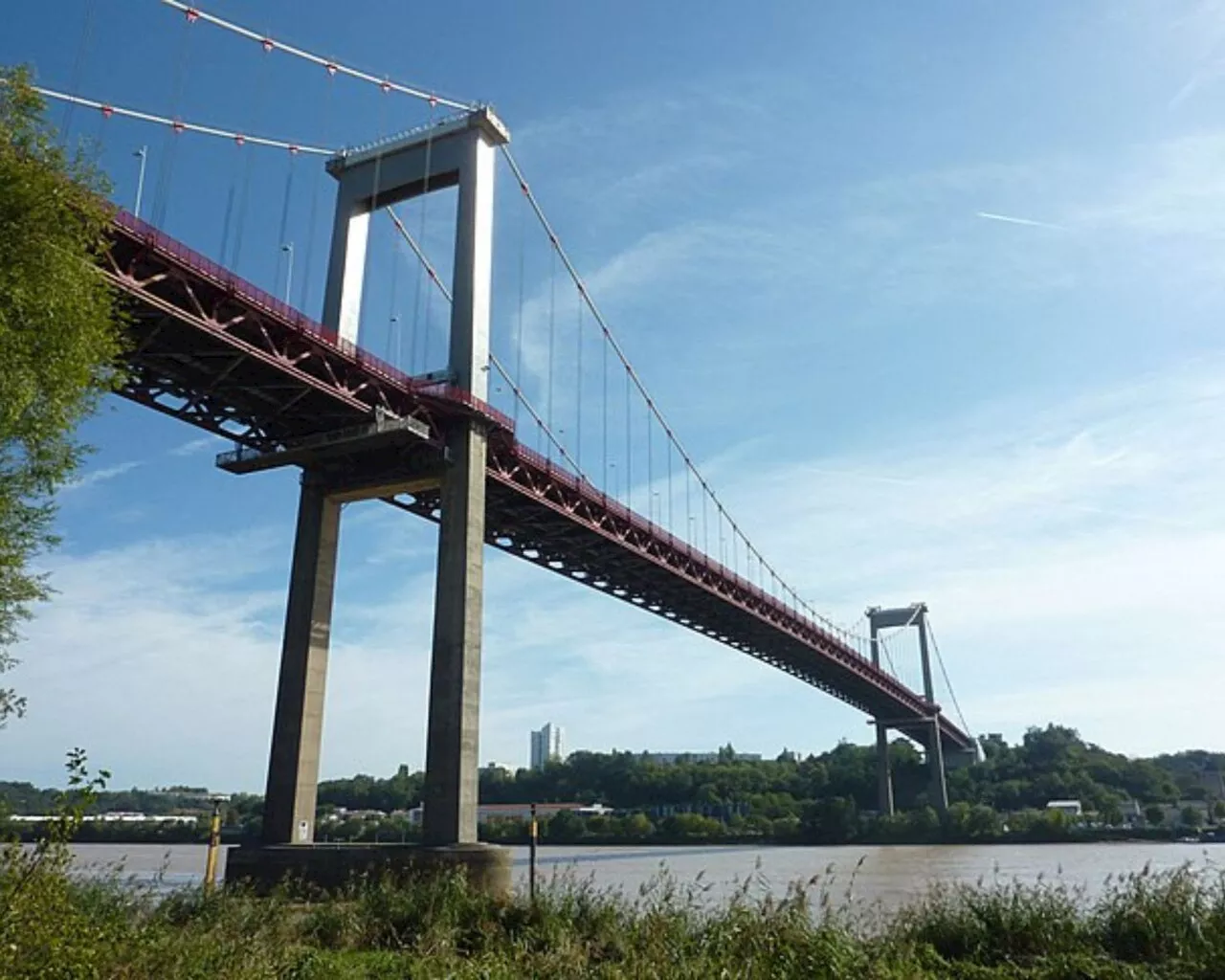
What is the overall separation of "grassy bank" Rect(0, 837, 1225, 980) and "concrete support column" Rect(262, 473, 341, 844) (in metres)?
13.3

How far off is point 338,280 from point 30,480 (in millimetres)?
21456

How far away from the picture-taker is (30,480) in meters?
10.9

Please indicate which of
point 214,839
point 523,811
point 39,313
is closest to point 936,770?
point 523,811

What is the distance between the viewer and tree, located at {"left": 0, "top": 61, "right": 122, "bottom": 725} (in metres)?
9.70

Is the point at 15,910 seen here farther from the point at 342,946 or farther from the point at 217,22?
the point at 217,22

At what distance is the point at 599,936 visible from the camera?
11.0 metres

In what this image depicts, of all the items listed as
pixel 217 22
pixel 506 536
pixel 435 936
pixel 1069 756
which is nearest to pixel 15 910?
pixel 435 936

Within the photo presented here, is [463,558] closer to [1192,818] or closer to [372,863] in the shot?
[372,863]

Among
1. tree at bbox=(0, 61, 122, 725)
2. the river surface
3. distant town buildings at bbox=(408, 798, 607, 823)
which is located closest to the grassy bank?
tree at bbox=(0, 61, 122, 725)

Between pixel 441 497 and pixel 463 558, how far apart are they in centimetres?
254

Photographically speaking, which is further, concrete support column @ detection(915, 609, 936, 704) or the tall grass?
concrete support column @ detection(915, 609, 936, 704)

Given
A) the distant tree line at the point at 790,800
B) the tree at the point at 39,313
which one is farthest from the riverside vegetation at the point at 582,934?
the distant tree line at the point at 790,800

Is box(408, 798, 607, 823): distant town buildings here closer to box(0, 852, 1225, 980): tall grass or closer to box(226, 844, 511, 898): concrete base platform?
box(226, 844, 511, 898): concrete base platform

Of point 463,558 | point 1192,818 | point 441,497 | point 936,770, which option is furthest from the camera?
point 1192,818
